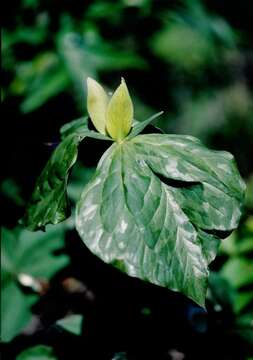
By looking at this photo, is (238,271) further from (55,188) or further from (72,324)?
(55,188)

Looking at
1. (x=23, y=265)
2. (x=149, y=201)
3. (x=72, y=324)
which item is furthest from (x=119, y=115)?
(x=23, y=265)

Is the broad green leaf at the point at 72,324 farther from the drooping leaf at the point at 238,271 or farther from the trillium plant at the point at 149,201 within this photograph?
the drooping leaf at the point at 238,271

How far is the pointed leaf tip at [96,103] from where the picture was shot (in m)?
0.75

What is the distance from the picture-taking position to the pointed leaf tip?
0.75 meters

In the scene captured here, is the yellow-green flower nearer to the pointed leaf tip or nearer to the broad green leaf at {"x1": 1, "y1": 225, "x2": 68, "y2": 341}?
the pointed leaf tip

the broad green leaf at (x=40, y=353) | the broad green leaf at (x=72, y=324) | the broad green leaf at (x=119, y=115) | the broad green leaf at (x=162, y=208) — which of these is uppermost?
the broad green leaf at (x=119, y=115)

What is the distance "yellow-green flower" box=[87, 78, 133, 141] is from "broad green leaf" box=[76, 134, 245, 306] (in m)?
0.02

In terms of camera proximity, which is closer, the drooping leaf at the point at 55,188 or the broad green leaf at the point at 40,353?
the drooping leaf at the point at 55,188

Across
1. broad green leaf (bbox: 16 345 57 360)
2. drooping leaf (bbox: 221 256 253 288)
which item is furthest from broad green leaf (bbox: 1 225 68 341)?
drooping leaf (bbox: 221 256 253 288)

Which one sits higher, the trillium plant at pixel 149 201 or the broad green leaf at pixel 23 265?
the trillium plant at pixel 149 201

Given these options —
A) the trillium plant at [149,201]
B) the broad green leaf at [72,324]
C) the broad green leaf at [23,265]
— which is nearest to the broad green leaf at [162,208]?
the trillium plant at [149,201]

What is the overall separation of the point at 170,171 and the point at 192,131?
2.64 meters

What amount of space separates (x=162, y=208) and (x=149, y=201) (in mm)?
20

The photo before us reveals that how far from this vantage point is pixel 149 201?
68 centimetres
